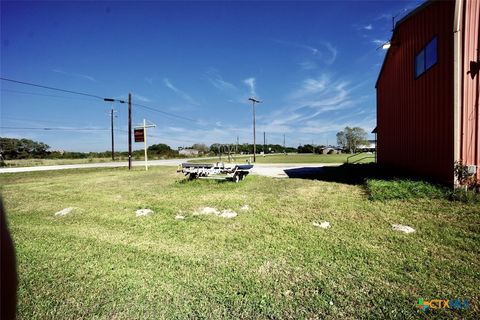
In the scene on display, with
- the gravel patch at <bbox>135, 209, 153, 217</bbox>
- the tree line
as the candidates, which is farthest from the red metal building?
the tree line

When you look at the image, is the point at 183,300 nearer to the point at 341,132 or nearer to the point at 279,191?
the point at 279,191

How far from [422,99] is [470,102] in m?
2.20

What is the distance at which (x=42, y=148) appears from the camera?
6569 centimetres

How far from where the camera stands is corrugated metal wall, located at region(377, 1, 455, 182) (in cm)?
733

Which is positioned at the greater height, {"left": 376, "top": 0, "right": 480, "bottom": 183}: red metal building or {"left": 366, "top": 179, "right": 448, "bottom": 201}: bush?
{"left": 376, "top": 0, "right": 480, "bottom": 183}: red metal building

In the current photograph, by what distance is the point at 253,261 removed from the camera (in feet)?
12.3

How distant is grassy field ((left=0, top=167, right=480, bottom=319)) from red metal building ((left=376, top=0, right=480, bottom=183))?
1798mm

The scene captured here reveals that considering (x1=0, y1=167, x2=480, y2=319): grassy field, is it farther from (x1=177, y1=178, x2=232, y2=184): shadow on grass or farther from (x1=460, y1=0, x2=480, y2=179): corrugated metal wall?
(x1=177, y1=178, x2=232, y2=184): shadow on grass

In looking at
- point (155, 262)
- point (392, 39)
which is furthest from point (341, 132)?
point (155, 262)

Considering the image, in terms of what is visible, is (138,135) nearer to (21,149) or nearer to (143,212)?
(143,212)

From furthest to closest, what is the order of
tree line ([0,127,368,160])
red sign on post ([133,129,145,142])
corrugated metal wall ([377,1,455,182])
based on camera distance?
1. tree line ([0,127,368,160])
2. red sign on post ([133,129,145,142])
3. corrugated metal wall ([377,1,455,182])

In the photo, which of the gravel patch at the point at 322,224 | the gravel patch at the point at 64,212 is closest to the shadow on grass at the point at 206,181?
the gravel patch at the point at 64,212

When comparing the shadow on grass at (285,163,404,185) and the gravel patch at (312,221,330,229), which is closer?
the gravel patch at (312,221,330,229)

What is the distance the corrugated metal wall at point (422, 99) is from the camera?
7328 mm
